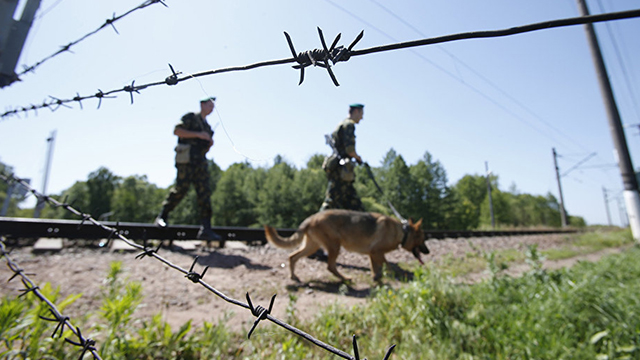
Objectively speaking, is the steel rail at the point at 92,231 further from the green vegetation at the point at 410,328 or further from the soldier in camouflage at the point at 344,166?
the soldier in camouflage at the point at 344,166

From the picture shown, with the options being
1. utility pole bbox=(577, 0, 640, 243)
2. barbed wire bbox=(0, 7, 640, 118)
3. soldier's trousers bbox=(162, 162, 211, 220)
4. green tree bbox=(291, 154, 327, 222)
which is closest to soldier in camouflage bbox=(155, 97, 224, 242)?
soldier's trousers bbox=(162, 162, 211, 220)

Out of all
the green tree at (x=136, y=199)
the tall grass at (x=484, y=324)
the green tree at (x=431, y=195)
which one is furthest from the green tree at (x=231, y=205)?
the tall grass at (x=484, y=324)

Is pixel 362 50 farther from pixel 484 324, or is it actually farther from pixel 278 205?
pixel 278 205

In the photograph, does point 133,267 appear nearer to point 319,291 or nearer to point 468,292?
point 319,291

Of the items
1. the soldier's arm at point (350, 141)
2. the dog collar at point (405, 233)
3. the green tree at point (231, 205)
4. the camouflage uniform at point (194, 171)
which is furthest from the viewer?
the green tree at point (231, 205)

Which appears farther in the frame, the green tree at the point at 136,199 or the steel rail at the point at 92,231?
the green tree at the point at 136,199

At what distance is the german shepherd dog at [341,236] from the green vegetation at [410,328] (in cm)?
87

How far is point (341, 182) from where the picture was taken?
6.13 m

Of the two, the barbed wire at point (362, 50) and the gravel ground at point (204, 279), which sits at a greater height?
the barbed wire at point (362, 50)

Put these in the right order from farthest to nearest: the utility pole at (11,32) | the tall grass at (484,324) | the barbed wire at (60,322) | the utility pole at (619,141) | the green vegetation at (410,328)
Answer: the utility pole at (619,141) → the utility pole at (11,32) → the tall grass at (484,324) → the green vegetation at (410,328) → the barbed wire at (60,322)

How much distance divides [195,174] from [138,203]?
3719 cm

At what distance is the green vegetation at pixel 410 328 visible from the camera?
2.01 m

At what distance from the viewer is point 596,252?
1023cm

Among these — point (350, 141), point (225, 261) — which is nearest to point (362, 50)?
point (225, 261)
